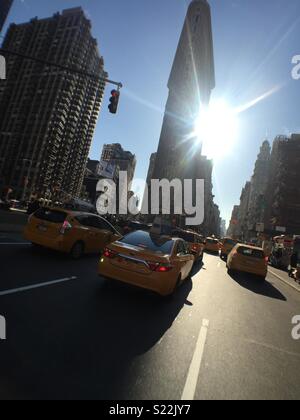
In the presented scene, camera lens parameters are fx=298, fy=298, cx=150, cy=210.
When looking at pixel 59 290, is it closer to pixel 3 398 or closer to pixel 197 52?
pixel 3 398

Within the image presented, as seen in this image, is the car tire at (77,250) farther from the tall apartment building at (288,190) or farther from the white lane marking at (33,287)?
the tall apartment building at (288,190)

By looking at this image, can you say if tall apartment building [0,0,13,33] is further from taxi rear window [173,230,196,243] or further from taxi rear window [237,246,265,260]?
taxi rear window [237,246,265,260]

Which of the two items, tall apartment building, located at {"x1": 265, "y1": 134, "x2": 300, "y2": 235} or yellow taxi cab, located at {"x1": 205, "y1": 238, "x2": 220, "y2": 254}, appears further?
tall apartment building, located at {"x1": 265, "y1": 134, "x2": 300, "y2": 235}

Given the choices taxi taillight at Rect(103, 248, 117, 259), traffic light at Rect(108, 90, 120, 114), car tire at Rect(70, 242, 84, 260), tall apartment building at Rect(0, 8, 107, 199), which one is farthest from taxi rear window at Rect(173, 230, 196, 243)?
tall apartment building at Rect(0, 8, 107, 199)

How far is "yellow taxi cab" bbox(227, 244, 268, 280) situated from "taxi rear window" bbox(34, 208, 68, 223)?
28.8ft

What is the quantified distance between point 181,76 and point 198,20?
31056mm

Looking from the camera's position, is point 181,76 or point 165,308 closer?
point 165,308

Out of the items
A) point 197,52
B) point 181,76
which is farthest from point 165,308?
point 197,52

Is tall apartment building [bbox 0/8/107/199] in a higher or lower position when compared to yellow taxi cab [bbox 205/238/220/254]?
higher

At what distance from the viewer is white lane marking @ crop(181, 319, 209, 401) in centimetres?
334

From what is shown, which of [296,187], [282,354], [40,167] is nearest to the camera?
[282,354]

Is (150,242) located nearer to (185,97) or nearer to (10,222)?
(10,222)

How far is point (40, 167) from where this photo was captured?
12275cm

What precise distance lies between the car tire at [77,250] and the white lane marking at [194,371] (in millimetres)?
5398
